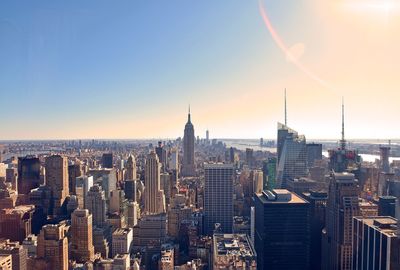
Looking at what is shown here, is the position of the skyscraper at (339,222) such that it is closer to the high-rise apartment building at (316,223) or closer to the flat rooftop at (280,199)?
the high-rise apartment building at (316,223)

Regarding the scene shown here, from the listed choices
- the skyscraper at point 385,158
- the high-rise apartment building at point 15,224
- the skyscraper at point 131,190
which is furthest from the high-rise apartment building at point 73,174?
the skyscraper at point 385,158

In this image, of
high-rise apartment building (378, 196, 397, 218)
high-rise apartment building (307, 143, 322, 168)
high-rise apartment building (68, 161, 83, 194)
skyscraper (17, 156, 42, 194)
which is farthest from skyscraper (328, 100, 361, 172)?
skyscraper (17, 156, 42, 194)

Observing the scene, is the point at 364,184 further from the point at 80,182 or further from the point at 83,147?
the point at 83,147

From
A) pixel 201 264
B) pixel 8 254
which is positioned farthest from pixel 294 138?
pixel 8 254

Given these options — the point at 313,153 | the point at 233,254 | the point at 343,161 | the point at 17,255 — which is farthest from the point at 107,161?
the point at 233,254

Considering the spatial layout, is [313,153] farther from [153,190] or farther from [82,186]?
[82,186]
